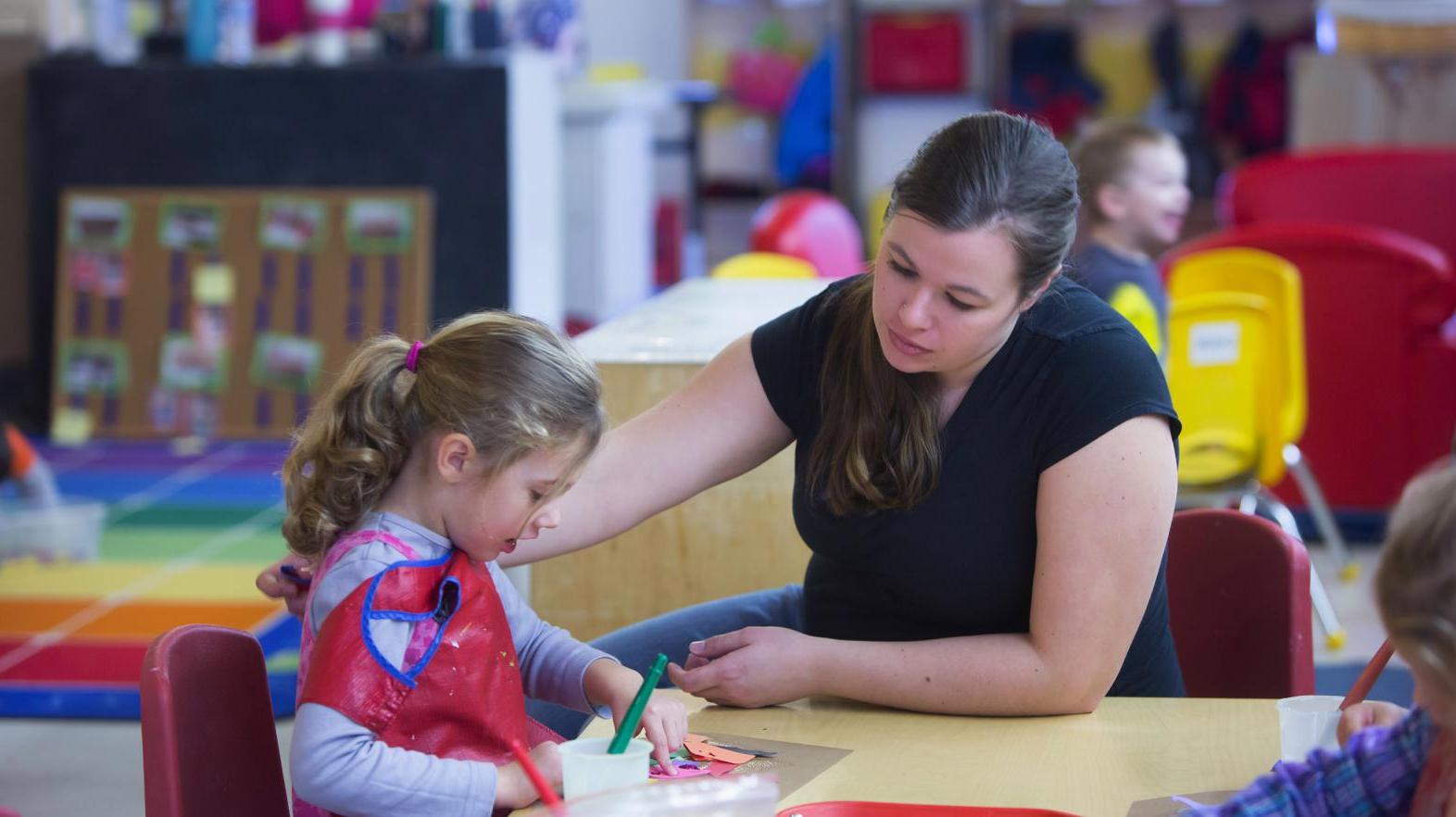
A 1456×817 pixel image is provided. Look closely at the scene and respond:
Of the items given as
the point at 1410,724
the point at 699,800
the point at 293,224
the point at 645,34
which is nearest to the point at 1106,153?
the point at 1410,724

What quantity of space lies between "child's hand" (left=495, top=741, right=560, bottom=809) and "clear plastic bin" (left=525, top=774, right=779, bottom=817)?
287mm

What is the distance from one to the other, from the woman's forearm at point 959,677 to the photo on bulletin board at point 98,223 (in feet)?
16.4

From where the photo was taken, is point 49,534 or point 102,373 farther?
point 102,373

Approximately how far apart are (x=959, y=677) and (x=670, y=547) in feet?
2.97

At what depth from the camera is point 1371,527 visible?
15.6ft

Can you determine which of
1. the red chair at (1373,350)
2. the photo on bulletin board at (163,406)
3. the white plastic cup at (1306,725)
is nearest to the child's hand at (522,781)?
the white plastic cup at (1306,725)

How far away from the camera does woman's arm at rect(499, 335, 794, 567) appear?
6.06 ft

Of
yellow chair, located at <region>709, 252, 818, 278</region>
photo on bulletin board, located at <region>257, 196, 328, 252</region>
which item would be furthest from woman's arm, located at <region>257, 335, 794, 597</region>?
photo on bulletin board, located at <region>257, 196, 328, 252</region>

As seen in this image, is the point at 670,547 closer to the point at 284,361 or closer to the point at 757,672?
the point at 757,672

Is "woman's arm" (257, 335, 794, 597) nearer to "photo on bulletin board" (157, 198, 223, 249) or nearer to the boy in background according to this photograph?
the boy in background

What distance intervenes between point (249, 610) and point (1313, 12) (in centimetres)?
633

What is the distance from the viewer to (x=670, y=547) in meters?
2.40

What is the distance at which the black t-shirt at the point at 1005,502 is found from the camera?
1.60 metres

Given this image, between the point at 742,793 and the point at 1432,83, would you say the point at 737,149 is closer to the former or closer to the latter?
the point at 1432,83
